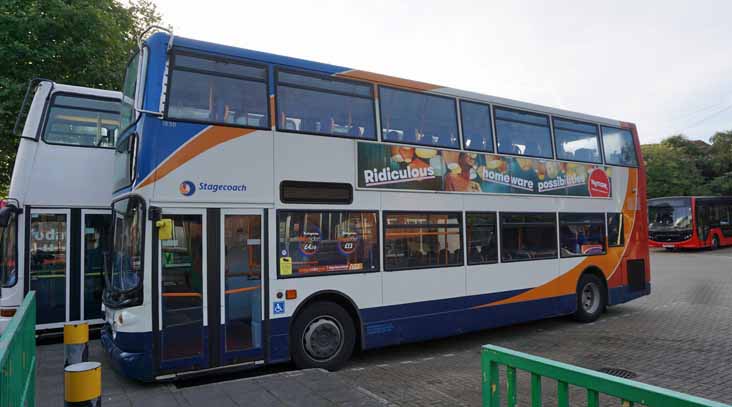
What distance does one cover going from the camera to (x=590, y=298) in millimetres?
10641

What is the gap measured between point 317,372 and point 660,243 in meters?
28.8

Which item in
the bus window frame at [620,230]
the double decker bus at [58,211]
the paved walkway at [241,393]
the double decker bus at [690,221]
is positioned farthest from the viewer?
the double decker bus at [690,221]

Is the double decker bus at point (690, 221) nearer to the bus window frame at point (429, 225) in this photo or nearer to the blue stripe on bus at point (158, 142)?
the bus window frame at point (429, 225)

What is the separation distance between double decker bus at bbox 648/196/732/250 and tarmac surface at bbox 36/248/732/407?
18221 millimetres

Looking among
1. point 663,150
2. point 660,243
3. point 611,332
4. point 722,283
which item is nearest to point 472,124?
point 611,332

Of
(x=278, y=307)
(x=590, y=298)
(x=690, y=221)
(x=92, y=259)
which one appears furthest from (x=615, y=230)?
(x=690, y=221)

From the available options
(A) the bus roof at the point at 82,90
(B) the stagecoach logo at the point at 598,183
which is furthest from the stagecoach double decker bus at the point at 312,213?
(A) the bus roof at the point at 82,90

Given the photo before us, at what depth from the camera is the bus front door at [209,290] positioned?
5859 mm

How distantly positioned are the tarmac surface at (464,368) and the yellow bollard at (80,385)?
1.65 metres

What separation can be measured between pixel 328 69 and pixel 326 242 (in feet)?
8.48

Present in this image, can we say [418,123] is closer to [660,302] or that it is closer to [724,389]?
[724,389]

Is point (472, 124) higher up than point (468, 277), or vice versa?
point (472, 124)

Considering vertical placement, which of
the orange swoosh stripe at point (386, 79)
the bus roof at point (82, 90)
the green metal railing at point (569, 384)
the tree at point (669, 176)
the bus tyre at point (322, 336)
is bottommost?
the bus tyre at point (322, 336)

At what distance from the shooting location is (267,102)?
6.68 metres
